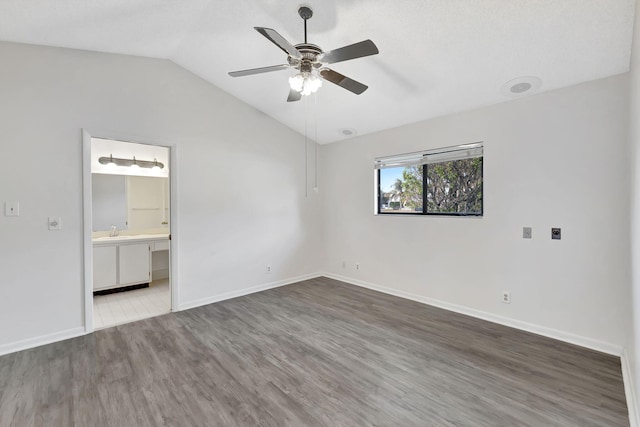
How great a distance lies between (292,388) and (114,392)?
1.28 meters

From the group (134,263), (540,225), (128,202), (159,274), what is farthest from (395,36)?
(159,274)

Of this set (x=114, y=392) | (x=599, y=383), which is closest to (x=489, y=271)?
(x=599, y=383)

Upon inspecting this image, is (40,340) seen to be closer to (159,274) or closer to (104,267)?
(104,267)

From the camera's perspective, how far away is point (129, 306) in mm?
3867

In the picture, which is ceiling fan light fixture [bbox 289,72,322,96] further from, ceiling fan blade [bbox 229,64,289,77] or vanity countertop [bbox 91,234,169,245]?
vanity countertop [bbox 91,234,169,245]

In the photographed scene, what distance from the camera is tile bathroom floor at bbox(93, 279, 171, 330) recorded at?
3434mm

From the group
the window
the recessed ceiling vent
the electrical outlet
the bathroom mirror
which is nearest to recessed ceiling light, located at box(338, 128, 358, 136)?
the recessed ceiling vent

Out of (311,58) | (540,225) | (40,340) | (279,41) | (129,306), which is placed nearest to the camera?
(279,41)

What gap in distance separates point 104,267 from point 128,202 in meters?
1.19

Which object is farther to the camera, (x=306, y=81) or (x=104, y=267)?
(x=104, y=267)

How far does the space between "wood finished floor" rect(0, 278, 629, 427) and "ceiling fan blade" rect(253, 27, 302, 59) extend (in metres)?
2.39

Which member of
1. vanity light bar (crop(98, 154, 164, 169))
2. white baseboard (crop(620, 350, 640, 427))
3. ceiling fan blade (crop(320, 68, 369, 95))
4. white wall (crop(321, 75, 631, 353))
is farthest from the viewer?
vanity light bar (crop(98, 154, 164, 169))

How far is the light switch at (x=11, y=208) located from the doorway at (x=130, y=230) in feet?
3.52

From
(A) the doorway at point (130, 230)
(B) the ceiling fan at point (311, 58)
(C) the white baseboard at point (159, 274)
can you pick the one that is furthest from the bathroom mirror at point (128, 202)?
(B) the ceiling fan at point (311, 58)
